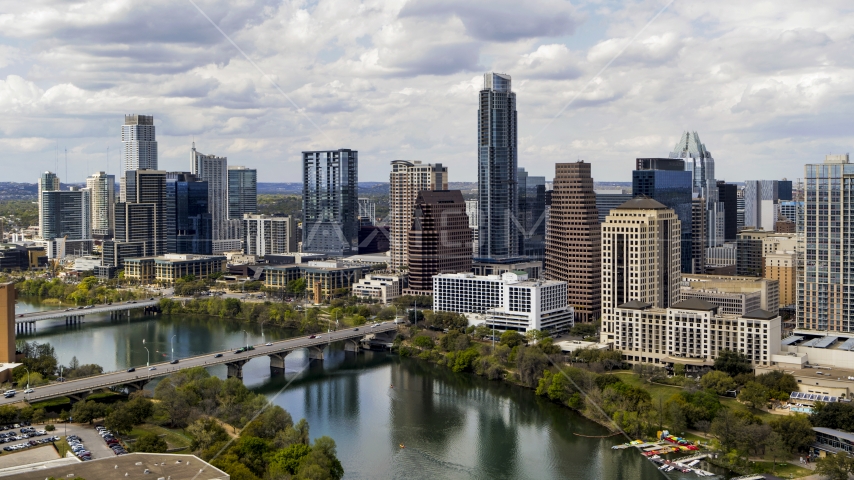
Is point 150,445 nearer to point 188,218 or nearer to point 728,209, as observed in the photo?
point 728,209

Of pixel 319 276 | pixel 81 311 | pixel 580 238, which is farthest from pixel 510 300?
pixel 81 311

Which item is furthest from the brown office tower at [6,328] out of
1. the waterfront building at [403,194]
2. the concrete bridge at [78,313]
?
the waterfront building at [403,194]

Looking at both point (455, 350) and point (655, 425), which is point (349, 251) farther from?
point (655, 425)

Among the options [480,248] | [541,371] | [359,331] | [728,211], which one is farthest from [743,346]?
[728,211]

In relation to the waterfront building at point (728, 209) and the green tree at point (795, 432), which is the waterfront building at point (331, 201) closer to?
the waterfront building at point (728, 209)

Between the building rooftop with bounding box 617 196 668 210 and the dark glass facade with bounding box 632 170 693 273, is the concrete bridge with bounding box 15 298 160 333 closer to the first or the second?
the dark glass facade with bounding box 632 170 693 273
